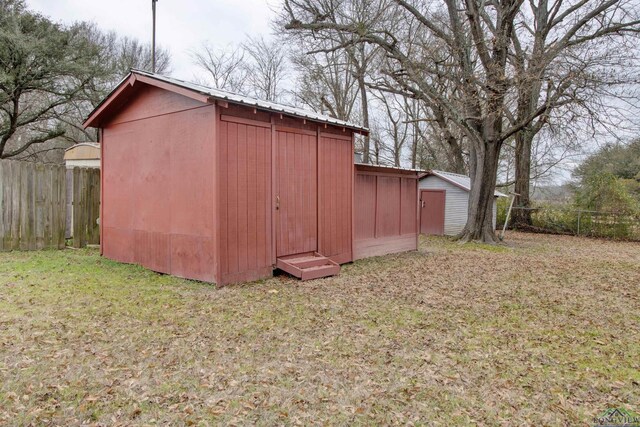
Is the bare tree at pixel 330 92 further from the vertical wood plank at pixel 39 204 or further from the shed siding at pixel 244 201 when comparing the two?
the shed siding at pixel 244 201

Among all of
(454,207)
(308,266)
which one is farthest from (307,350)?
(454,207)

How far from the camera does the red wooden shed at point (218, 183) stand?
5238mm

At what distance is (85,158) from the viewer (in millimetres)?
11789

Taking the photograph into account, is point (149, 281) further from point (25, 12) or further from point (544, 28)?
point (544, 28)

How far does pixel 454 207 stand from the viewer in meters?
14.0

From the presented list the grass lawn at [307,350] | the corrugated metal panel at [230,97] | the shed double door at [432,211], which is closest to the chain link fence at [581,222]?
the shed double door at [432,211]

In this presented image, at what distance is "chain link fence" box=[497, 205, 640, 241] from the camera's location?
1344 cm

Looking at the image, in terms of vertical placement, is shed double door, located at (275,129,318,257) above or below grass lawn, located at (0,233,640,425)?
above

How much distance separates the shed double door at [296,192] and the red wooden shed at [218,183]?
2 centimetres

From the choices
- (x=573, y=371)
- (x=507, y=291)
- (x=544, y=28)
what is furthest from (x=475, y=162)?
(x=573, y=371)

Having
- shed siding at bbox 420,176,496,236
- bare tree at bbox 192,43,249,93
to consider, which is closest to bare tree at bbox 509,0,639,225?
shed siding at bbox 420,176,496,236

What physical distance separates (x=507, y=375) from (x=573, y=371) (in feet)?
1.87

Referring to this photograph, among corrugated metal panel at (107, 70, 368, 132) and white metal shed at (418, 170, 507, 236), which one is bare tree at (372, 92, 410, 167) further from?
corrugated metal panel at (107, 70, 368, 132)

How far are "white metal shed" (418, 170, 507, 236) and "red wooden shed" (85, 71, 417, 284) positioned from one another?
780cm
